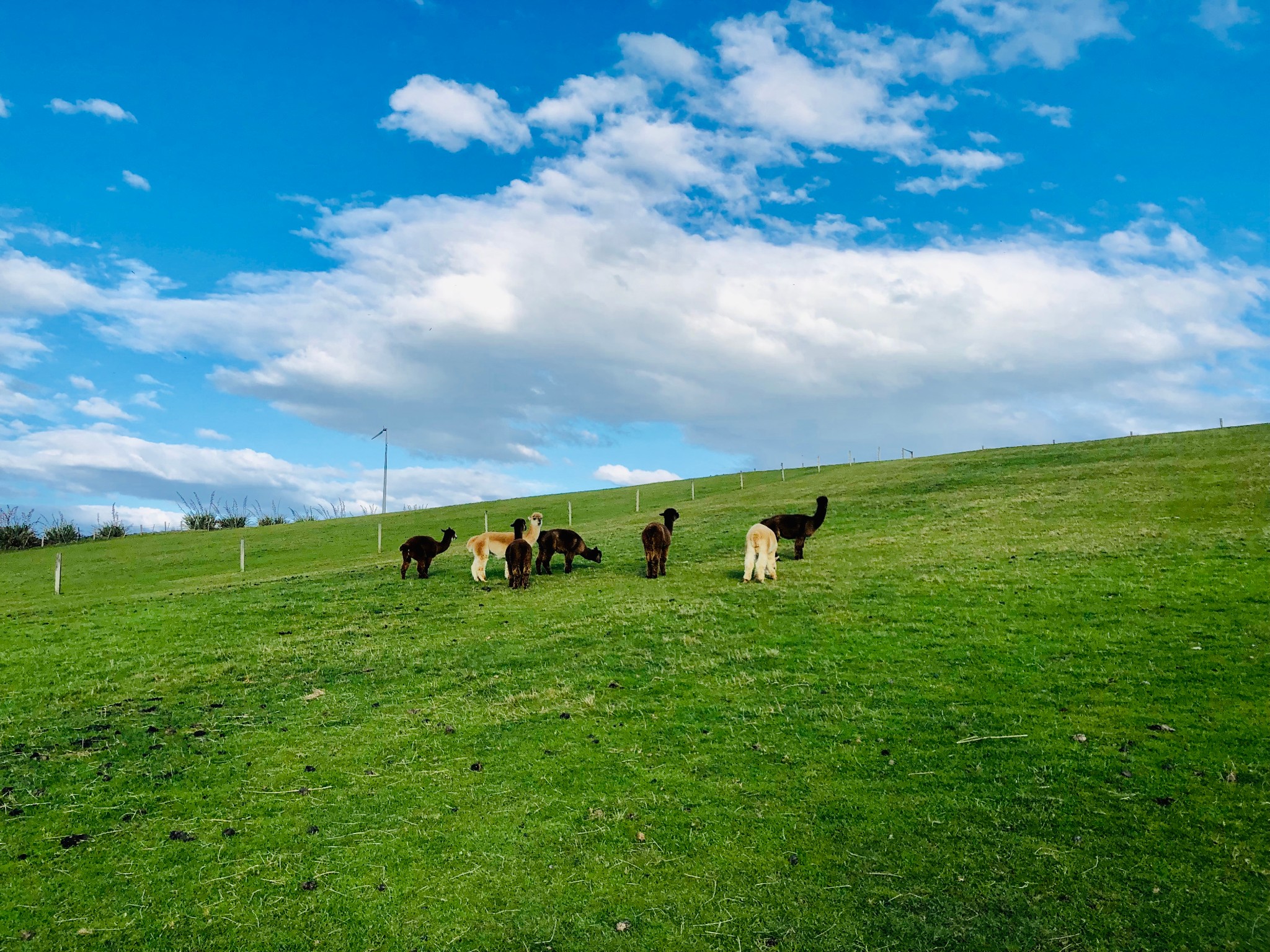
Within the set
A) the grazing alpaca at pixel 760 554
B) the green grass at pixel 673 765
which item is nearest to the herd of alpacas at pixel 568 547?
the grazing alpaca at pixel 760 554

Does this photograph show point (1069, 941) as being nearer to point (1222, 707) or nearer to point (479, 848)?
point (479, 848)

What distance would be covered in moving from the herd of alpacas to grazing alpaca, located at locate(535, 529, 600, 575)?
21 mm

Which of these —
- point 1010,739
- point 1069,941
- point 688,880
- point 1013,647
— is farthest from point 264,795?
point 1013,647

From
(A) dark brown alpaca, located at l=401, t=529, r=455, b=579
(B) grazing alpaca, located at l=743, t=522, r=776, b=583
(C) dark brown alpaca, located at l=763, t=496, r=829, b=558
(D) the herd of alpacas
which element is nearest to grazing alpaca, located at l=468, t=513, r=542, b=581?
(D) the herd of alpacas

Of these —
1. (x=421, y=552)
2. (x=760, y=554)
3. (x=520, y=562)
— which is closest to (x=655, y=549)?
(x=760, y=554)

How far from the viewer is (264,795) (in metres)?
9.69

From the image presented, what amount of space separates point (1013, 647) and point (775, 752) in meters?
6.58

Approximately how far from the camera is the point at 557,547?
25.2 metres

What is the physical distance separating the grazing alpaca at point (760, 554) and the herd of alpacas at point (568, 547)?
0.02 metres

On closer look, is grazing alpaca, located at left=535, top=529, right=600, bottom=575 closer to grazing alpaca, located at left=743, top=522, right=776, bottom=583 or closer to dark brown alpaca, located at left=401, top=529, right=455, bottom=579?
dark brown alpaca, located at left=401, top=529, right=455, bottom=579

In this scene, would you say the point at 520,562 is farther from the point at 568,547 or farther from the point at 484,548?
the point at 568,547

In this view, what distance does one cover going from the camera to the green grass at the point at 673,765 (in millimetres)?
7012

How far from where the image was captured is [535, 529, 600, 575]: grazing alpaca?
82.5 ft

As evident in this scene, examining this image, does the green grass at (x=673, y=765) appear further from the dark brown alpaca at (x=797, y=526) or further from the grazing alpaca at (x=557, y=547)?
the grazing alpaca at (x=557, y=547)
